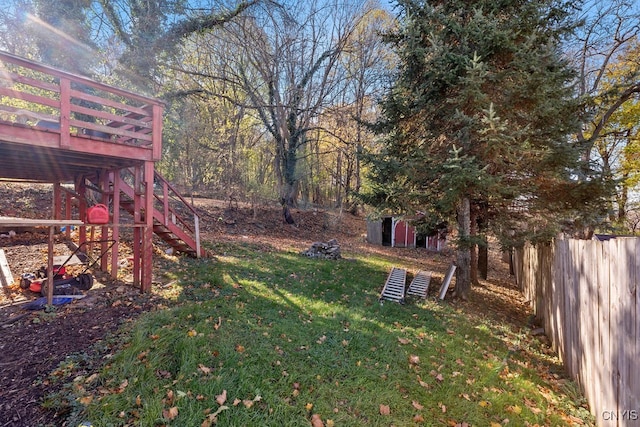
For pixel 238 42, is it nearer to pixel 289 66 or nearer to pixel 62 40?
pixel 289 66

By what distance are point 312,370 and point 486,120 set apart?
15.3 feet

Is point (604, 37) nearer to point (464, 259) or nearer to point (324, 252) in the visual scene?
point (464, 259)

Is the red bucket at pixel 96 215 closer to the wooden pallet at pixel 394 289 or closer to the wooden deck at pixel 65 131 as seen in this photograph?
the wooden deck at pixel 65 131

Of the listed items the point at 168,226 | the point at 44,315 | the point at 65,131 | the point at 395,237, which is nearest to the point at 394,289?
the point at 168,226

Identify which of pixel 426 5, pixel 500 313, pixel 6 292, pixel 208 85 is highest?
pixel 208 85

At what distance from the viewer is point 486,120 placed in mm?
A: 4871

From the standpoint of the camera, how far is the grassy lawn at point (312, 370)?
2777 mm

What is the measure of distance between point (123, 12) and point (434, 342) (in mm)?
14348

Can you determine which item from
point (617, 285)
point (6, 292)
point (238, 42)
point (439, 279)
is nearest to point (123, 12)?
point (238, 42)

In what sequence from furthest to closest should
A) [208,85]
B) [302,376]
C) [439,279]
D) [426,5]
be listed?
[208,85] < [439,279] < [426,5] < [302,376]

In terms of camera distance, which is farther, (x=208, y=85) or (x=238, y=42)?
(x=208, y=85)

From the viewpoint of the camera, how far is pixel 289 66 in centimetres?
1510

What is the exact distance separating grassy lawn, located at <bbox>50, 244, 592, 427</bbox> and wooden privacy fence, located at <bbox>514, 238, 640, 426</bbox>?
387mm

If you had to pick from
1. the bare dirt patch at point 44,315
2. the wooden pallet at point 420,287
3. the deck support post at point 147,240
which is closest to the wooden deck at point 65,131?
the deck support post at point 147,240
